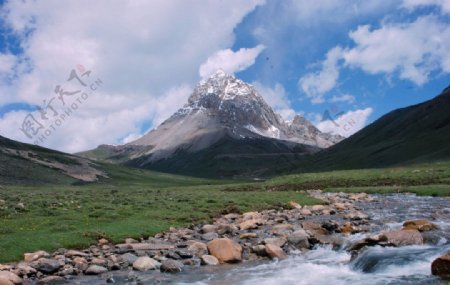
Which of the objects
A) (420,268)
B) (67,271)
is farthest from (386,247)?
(67,271)

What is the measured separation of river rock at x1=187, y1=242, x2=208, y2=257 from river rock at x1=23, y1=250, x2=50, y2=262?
24.7 feet

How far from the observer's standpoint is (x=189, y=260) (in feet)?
73.8

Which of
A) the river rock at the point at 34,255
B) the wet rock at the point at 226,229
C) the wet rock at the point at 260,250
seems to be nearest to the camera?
the river rock at the point at 34,255

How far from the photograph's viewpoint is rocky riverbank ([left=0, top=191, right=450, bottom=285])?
1980cm

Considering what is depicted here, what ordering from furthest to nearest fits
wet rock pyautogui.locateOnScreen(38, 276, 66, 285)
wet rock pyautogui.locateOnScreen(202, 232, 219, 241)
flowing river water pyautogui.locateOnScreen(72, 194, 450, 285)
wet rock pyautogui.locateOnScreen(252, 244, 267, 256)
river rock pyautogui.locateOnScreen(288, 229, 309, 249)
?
wet rock pyautogui.locateOnScreen(202, 232, 219, 241)
river rock pyautogui.locateOnScreen(288, 229, 309, 249)
wet rock pyautogui.locateOnScreen(252, 244, 267, 256)
wet rock pyautogui.locateOnScreen(38, 276, 66, 285)
flowing river water pyautogui.locateOnScreen(72, 194, 450, 285)

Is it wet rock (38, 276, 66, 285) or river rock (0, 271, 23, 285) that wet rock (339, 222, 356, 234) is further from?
river rock (0, 271, 23, 285)

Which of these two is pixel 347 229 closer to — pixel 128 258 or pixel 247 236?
pixel 247 236

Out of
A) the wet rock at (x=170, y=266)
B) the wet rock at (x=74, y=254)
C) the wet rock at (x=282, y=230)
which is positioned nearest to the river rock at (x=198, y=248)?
the wet rock at (x=170, y=266)

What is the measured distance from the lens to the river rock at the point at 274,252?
76.2 feet

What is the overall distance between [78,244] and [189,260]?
23.3ft

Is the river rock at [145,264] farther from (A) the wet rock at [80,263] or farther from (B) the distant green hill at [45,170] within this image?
(B) the distant green hill at [45,170]

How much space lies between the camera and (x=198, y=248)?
24594 millimetres

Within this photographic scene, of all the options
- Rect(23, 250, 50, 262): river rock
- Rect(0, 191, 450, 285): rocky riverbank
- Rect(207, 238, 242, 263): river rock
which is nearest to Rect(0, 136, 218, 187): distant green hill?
Rect(0, 191, 450, 285): rocky riverbank

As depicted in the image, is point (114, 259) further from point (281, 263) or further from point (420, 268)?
point (420, 268)
